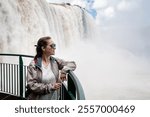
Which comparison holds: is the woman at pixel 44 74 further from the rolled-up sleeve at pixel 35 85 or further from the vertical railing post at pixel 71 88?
the vertical railing post at pixel 71 88

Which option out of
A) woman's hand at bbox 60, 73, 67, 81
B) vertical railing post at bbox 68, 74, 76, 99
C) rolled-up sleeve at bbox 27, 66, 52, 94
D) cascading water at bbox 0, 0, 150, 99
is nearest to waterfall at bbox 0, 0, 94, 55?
cascading water at bbox 0, 0, 150, 99

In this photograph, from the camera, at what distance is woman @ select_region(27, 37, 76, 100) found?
6.39 ft

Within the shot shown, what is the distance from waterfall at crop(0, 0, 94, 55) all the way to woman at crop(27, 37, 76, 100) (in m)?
2.05

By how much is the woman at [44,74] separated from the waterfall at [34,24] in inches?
80.6

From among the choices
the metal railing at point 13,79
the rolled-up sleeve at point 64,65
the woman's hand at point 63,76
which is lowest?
the metal railing at point 13,79

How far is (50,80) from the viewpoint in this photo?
6.48ft

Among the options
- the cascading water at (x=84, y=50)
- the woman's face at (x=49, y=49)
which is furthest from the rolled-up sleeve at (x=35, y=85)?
the cascading water at (x=84, y=50)

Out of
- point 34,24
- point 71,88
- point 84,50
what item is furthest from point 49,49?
point 34,24

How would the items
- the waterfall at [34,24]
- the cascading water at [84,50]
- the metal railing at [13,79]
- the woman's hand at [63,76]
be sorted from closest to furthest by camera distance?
the woman's hand at [63,76] → the metal railing at [13,79] → the cascading water at [84,50] → the waterfall at [34,24]

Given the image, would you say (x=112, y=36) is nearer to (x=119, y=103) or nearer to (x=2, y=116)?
(x=119, y=103)

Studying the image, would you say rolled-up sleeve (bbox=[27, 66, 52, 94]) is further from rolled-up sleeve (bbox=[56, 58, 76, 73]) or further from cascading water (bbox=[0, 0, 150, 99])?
cascading water (bbox=[0, 0, 150, 99])

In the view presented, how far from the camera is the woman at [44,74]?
1.95m

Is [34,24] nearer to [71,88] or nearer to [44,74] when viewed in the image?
[71,88]

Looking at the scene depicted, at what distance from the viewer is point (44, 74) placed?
1974 mm
